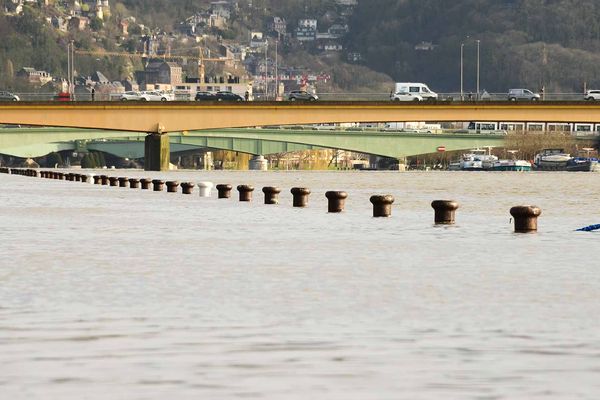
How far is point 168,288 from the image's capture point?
23.7 meters

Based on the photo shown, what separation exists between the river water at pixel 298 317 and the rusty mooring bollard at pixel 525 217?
2.56m

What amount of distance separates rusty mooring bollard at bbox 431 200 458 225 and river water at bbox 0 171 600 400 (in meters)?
8.01

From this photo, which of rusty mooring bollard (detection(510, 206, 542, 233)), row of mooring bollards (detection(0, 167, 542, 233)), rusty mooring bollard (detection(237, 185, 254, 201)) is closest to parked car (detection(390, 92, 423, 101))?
row of mooring bollards (detection(0, 167, 542, 233))

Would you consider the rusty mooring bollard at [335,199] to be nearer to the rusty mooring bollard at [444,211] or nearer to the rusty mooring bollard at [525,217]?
the rusty mooring bollard at [444,211]

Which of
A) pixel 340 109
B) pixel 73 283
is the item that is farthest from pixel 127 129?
pixel 73 283

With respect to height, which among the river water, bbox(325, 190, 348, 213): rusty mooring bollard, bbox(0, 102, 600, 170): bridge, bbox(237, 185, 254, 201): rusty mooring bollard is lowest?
bbox(237, 185, 254, 201): rusty mooring bollard

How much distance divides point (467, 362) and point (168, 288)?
880 centimetres

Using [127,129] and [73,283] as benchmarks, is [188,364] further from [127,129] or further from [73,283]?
[127,129]

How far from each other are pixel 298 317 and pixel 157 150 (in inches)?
6173

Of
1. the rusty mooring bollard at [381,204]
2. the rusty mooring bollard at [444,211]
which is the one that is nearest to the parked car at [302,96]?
the rusty mooring bollard at [381,204]

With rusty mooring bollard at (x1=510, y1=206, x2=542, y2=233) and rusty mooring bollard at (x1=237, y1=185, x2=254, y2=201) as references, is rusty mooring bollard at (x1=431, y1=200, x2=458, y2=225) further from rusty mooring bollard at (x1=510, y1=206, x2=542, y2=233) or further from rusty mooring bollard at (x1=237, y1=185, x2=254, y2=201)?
rusty mooring bollard at (x1=237, y1=185, x2=254, y2=201)

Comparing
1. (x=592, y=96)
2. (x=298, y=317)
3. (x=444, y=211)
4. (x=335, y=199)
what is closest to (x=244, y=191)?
(x=335, y=199)

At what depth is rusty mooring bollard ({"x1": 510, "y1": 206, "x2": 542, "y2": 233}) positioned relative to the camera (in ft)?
138

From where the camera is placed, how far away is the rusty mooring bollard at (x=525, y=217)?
41.9 meters
